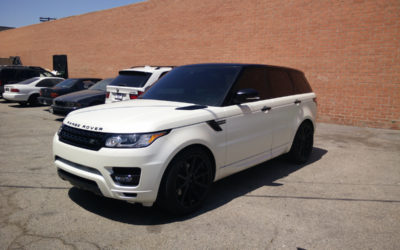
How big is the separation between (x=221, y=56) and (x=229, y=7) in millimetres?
1932

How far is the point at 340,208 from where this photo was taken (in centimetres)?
401

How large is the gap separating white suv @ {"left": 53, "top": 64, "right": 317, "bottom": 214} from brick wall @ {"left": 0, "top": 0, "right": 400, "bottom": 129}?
5.77m

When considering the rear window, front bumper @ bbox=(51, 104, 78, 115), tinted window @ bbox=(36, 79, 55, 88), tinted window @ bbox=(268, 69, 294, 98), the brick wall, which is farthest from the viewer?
tinted window @ bbox=(36, 79, 55, 88)

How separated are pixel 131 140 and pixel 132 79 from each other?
5.24 meters

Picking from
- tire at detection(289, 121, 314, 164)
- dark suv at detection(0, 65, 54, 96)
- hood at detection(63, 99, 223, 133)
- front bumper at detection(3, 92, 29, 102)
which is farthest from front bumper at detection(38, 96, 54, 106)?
tire at detection(289, 121, 314, 164)

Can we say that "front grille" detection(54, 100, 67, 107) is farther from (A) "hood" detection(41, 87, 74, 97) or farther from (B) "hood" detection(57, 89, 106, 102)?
(A) "hood" detection(41, 87, 74, 97)

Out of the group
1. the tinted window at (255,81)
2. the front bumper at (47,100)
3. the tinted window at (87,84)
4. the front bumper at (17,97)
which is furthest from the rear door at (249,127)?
the front bumper at (17,97)

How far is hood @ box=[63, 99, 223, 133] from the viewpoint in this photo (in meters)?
3.29

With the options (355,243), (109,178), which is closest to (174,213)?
(109,178)

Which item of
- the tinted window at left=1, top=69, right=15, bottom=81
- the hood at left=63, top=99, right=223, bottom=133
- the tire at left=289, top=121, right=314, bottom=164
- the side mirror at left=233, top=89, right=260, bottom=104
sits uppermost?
the tinted window at left=1, top=69, right=15, bottom=81

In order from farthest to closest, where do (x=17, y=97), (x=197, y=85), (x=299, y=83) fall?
(x=17, y=97), (x=299, y=83), (x=197, y=85)

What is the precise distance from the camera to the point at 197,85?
4520mm

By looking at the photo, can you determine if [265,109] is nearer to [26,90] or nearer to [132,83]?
[132,83]

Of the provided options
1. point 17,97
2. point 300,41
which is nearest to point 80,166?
point 300,41
